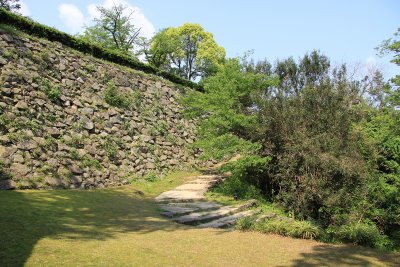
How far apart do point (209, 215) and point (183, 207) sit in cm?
137

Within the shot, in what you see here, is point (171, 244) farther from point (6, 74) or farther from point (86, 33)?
point (86, 33)

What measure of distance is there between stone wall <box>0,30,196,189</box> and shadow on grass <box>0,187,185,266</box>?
1555 millimetres

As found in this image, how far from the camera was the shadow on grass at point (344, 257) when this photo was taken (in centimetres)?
542

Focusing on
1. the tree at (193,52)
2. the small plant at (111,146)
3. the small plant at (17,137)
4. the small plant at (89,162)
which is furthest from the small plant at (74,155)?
the tree at (193,52)

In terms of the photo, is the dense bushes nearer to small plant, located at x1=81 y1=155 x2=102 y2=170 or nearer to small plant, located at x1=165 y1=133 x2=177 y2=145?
small plant, located at x1=165 y1=133 x2=177 y2=145

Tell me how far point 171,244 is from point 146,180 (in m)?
9.10

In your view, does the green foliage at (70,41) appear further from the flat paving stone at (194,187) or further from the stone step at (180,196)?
the stone step at (180,196)

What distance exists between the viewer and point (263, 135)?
13.1 m

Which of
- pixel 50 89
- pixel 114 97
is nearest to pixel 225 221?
pixel 50 89

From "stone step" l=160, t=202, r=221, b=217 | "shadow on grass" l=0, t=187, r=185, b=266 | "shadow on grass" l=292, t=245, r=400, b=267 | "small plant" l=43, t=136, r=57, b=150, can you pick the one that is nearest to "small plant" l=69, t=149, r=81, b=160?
"small plant" l=43, t=136, r=57, b=150

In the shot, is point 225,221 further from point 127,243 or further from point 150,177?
point 150,177

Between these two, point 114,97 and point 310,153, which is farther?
point 114,97

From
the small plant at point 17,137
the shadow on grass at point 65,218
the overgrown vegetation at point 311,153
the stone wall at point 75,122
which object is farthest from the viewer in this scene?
the stone wall at point 75,122

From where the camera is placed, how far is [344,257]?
5.80 m
